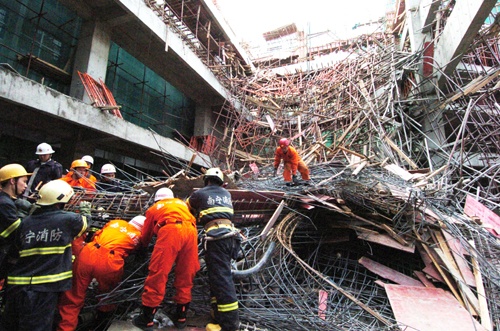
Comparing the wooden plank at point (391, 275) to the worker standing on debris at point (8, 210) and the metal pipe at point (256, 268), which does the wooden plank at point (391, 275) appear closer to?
the metal pipe at point (256, 268)

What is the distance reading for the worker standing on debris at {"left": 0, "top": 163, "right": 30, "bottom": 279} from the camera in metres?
2.40

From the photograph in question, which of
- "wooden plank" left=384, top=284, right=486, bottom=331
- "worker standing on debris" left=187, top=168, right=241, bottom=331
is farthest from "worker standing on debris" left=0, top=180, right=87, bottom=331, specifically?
"wooden plank" left=384, top=284, right=486, bottom=331

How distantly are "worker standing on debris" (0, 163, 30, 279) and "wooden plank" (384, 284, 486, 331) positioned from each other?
3760 millimetres

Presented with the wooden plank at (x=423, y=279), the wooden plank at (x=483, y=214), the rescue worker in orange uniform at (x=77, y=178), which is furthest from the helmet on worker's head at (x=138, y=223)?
the wooden plank at (x=483, y=214)

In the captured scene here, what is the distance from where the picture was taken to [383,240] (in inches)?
157

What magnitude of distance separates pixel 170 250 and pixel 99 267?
67cm

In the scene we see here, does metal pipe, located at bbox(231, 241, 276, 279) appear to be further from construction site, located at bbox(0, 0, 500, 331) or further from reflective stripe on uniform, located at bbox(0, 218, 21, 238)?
reflective stripe on uniform, located at bbox(0, 218, 21, 238)

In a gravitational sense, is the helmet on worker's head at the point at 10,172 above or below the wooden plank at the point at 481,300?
above

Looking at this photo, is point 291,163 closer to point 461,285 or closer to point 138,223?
point 461,285

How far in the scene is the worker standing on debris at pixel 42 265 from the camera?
2195mm

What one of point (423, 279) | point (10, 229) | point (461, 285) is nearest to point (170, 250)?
point (10, 229)

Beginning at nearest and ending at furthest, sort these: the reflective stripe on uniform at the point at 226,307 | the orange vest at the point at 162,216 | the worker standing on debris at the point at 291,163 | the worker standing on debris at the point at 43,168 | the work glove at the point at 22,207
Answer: the reflective stripe on uniform at the point at 226,307 < the orange vest at the point at 162,216 < the work glove at the point at 22,207 < the worker standing on debris at the point at 43,168 < the worker standing on debris at the point at 291,163

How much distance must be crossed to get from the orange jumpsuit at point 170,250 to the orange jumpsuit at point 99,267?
211 millimetres

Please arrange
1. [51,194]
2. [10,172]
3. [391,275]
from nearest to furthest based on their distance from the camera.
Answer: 1. [51,194]
2. [10,172]
3. [391,275]
